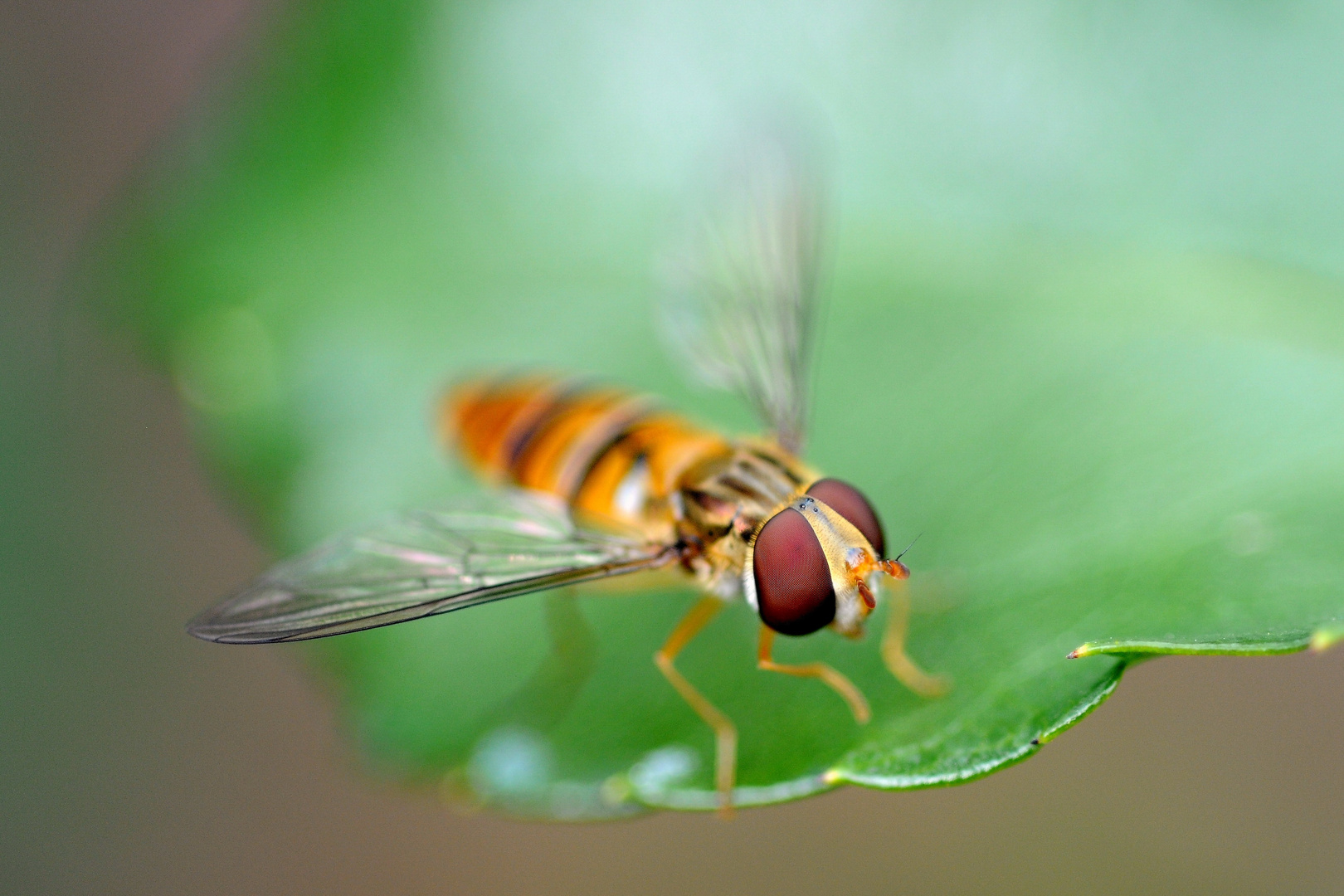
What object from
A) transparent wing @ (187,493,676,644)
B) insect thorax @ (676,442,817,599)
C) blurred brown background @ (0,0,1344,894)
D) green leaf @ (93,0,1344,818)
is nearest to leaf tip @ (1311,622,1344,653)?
green leaf @ (93,0,1344,818)

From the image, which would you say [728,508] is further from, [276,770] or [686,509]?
[276,770]

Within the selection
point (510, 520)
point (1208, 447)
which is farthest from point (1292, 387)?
point (510, 520)

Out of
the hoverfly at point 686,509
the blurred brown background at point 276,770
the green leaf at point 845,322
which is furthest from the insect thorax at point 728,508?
the blurred brown background at point 276,770

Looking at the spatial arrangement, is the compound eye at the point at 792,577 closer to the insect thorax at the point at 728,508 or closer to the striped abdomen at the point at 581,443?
the insect thorax at the point at 728,508

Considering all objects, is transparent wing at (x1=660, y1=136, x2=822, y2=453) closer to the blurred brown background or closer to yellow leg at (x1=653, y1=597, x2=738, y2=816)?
yellow leg at (x1=653, y1=597, x2=738, y2=816)

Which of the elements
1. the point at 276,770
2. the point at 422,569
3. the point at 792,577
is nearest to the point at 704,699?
the point at 792,577
